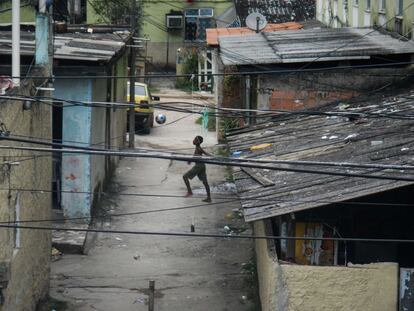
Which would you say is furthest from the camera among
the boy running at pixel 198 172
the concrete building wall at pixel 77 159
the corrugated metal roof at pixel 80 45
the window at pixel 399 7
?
the boy running at pixel 198 172

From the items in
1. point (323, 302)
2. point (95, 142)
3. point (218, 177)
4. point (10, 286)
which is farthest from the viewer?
point (218, 177)

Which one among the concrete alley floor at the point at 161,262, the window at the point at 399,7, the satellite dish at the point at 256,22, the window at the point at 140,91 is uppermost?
the window at the point at 399,7

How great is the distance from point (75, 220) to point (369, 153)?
8.25 m

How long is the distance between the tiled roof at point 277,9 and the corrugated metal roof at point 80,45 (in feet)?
54.2

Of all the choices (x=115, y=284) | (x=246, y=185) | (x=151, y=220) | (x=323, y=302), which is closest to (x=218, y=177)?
(x=151, y=220)

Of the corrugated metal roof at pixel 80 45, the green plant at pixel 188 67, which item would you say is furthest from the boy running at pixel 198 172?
the green plant at pixel 188 67

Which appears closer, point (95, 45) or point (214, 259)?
point (214, 259)

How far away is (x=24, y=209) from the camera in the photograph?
13.7 m

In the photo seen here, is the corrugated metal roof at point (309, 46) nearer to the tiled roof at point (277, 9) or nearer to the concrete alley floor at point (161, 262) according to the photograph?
the concrete alley floor at point (161, 262)

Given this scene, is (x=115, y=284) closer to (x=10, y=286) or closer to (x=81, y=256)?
(x=81, y=256)

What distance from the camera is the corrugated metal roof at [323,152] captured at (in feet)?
37.2

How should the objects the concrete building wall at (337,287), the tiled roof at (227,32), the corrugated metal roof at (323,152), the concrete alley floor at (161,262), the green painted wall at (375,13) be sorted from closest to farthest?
the corrugated metal roof at (323,152) < the concrete building wall at (337,287) < the concrete alley floor at (161,262) < the green painted wall at (375,13) < the tiled roof at (227,32)

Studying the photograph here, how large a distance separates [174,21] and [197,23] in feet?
3.62

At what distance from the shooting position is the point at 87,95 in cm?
1947
